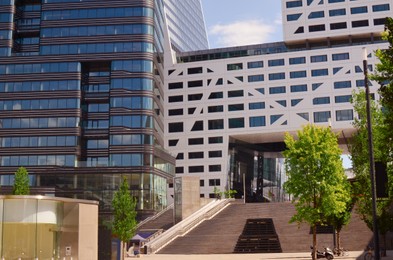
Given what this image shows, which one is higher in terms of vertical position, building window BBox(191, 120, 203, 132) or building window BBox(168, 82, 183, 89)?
building window BBox(168, 82, 183, 89)

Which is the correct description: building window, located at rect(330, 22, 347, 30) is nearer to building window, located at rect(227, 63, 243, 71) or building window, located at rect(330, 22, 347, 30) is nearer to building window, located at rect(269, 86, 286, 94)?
building window, located at rect(269, 86, 286, 94)

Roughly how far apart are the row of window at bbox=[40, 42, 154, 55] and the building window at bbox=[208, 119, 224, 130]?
20.6 meters

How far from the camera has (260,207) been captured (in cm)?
6856

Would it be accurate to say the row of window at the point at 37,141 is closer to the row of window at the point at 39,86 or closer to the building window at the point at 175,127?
the row of window at the point at 39,86

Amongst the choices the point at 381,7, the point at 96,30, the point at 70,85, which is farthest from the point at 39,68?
the point at 381,7

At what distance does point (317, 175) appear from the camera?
3631 centimetres

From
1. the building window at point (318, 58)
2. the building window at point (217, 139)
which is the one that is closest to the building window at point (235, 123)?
the building window at point (217, 139)

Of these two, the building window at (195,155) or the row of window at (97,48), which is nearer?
the row of window at (97,48)

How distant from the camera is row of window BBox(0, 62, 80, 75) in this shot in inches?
3396

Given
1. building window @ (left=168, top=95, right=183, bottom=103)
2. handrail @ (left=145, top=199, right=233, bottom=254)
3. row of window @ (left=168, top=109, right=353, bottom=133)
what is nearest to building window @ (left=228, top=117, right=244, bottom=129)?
row of window @ (left=168, top=109, right=353, bottom=133)

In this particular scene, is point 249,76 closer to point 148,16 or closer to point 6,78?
point 148,16

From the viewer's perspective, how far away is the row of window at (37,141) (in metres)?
83.9

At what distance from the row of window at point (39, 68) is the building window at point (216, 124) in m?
27.5

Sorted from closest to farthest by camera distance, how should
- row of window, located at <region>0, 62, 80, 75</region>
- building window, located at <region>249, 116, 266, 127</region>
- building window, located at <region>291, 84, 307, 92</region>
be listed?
row of window, located at <region>0, 62, 80, 75</region>, building window, located at <region>291, 84, 307, 92</region>, building window, located at <region>249, 116, 266, 127</region>
